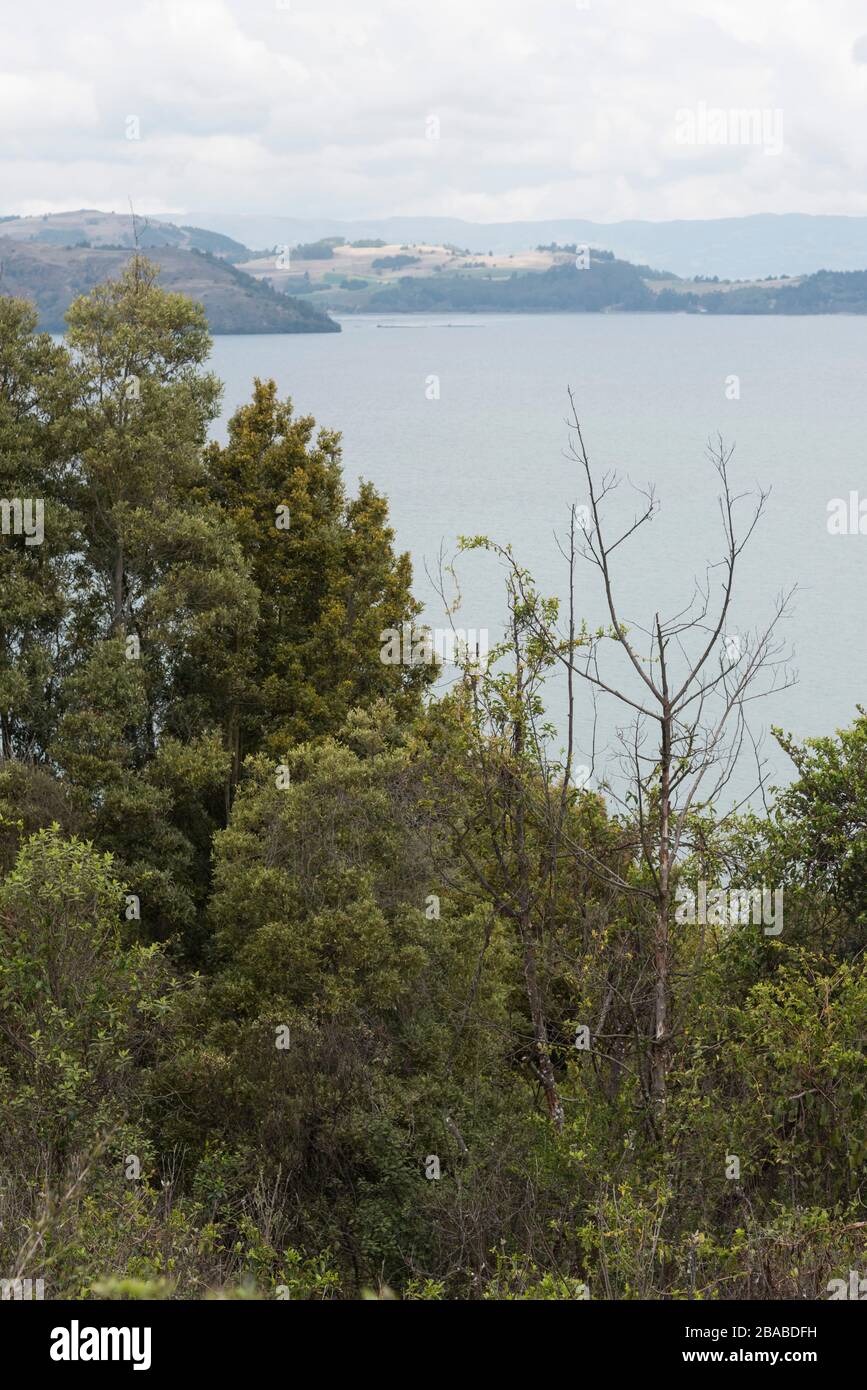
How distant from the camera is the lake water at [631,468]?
2679 inches

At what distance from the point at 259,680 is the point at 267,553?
2674mm

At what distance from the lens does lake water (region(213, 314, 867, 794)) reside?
2679 inches

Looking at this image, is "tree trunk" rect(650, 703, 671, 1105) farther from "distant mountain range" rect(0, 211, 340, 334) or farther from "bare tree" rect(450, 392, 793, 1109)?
"distant mountain range" rect(0, 211, 340, 334)

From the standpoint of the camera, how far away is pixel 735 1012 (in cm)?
1389

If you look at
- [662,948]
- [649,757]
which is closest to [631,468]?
[649,757]

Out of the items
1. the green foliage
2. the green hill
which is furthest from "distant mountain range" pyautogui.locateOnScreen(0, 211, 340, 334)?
the green foliage

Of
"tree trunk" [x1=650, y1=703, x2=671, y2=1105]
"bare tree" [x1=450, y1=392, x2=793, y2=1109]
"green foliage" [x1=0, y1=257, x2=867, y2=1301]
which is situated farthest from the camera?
"bare tree" [x1=450, y1=392, x2=793, y2=1109]

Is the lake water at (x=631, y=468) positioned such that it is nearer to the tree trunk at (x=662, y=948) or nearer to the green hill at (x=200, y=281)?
the green hill at (x=200, y=281)

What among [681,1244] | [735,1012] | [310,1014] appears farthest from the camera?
[310,1014]

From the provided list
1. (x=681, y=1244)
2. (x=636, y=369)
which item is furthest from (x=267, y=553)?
(x=636, y=369)

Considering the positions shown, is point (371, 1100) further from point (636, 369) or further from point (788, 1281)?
→ point (636, 369)

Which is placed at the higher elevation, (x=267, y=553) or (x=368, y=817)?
(x=267, y=553)

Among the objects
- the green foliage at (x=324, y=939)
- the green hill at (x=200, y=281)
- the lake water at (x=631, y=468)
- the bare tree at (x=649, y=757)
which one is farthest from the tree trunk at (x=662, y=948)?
the green hill at (x=200, y=281)

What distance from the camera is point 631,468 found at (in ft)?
350
